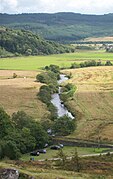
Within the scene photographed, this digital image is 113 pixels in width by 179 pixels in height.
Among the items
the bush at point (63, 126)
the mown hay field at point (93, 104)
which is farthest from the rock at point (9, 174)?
the bush at point (63, 126)

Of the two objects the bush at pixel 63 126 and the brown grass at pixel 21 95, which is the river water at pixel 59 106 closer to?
the brown grass at pixel 21 95

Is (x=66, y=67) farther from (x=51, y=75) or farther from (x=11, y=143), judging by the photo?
(x=11, y=143)

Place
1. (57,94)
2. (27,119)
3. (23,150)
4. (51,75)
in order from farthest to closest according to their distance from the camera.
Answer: (51,75) < (57,94) < (27,119) < (23,150)

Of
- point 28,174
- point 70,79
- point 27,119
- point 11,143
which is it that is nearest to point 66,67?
point 70,79

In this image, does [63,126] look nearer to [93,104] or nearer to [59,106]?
[59,106]

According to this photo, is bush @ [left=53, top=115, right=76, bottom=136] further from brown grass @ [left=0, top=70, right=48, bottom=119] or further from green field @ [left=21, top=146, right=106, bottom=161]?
brown grass @ [left=0, top=70, right=48, bottom=119]

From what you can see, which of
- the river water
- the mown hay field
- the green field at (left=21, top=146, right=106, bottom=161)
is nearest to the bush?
the mown hay field

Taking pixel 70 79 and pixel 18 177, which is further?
pixel 70 79
